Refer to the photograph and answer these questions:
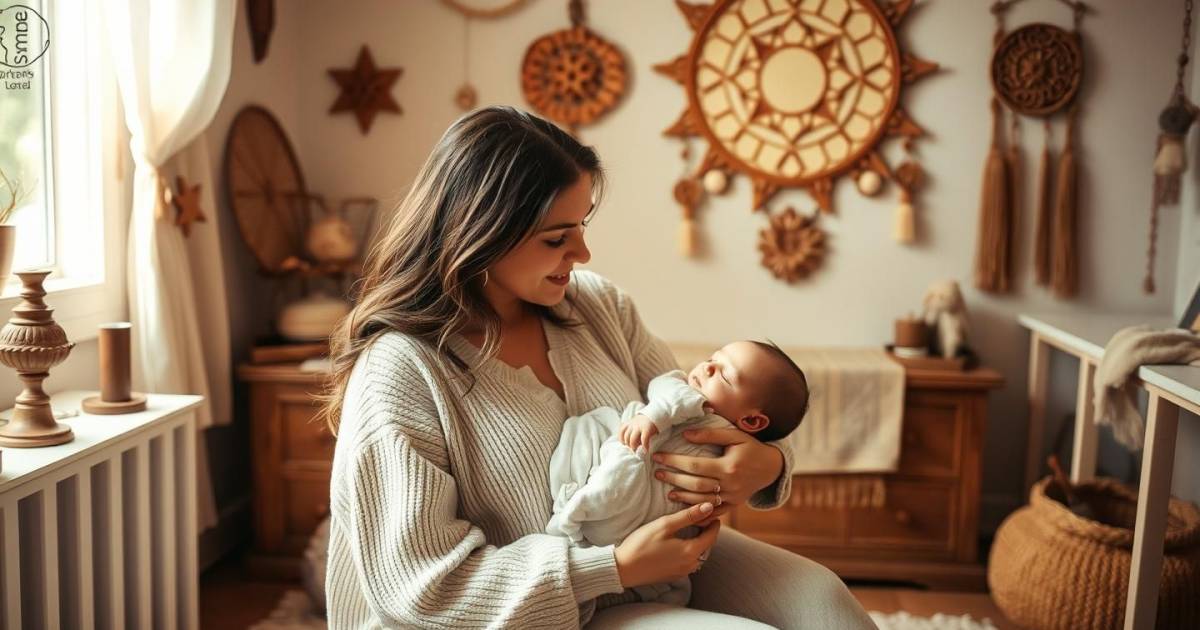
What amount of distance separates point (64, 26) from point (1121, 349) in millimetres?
2551

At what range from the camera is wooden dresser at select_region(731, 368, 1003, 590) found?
2691mm

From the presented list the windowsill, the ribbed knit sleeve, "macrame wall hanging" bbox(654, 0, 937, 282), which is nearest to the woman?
the ribbed knit sleeve

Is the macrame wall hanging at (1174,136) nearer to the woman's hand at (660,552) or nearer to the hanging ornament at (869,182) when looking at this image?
the hanging ornament at (869,182)

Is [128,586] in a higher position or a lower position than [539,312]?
lower

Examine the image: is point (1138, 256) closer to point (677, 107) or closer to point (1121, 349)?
point (1121, 349)

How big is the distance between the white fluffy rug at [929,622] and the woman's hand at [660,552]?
1413 millimetres

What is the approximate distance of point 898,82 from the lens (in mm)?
2910

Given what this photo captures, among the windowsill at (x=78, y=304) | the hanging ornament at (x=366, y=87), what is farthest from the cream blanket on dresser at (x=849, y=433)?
the windowsill at (x=78, y=304)

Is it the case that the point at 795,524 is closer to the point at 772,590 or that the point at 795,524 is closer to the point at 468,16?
the point at 772,590

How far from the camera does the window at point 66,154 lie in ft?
6.52

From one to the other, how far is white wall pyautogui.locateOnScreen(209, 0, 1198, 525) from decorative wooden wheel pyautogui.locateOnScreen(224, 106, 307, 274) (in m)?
0.09

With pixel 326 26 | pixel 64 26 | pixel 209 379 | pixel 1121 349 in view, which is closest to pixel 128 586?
pixel 209 379

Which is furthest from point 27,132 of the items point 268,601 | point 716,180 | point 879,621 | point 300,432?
point 879,621

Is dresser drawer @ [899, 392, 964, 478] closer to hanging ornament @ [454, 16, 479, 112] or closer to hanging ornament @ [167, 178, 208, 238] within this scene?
hanging ornament @ [454, 16, 479, 112]
